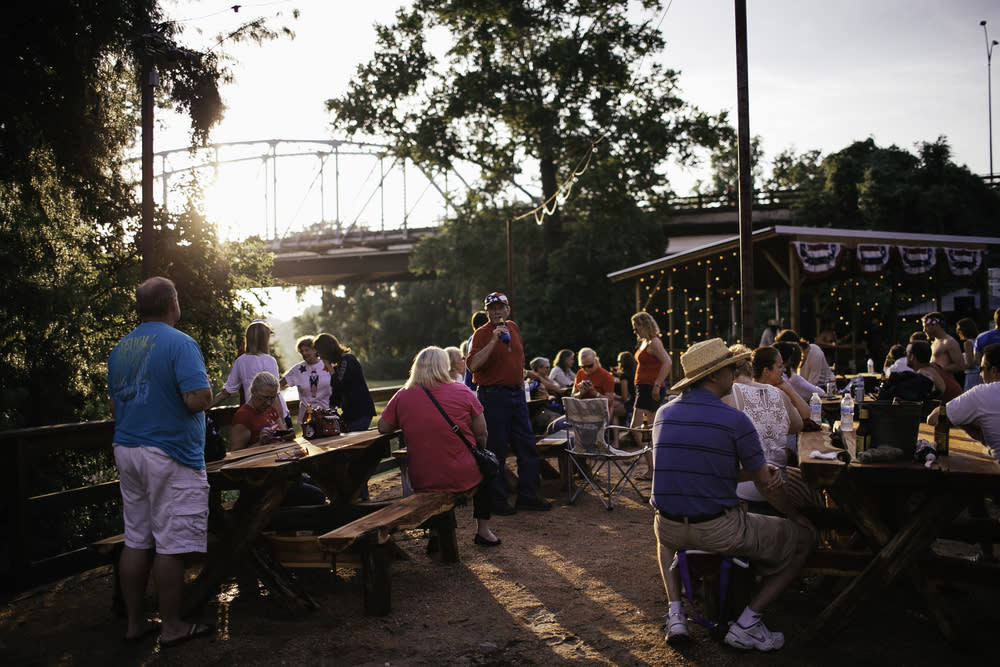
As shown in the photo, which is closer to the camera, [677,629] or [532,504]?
[677,629]

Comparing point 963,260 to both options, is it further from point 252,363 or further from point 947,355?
point 252,363

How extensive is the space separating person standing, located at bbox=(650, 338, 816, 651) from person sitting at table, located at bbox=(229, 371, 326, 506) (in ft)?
9.27

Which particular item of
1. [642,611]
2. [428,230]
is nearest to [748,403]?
[642,611]

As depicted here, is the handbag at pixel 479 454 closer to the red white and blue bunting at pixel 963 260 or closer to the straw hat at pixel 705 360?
the straw hat at pixel 705 360

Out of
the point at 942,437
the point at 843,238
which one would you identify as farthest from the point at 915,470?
the point at 843,238

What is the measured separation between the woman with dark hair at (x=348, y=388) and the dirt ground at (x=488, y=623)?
6.45 feet

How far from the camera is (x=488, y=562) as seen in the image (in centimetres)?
543

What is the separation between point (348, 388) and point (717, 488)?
4.42m

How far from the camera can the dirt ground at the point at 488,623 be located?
3695mm

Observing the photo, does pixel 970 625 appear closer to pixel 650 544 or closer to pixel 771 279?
pixel 650 544

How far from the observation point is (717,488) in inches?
140

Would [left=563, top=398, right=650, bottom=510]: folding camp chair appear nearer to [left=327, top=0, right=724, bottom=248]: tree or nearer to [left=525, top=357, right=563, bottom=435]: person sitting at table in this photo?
[left=525, top=357, right=563, bottom=435]: person sitting at table

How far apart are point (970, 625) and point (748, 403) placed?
150 cm

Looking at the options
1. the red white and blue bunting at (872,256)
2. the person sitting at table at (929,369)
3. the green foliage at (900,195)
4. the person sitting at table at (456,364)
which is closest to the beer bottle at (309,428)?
the person sitting at table at (456,364)
